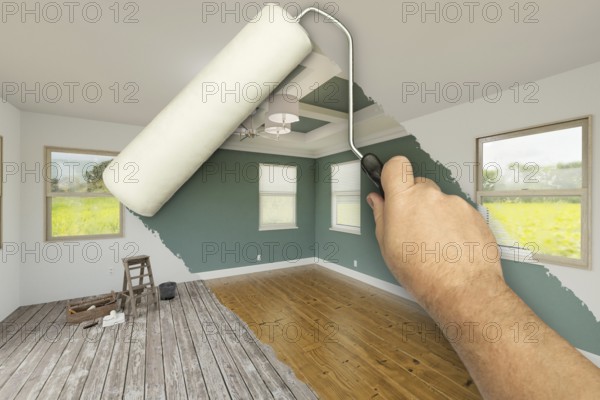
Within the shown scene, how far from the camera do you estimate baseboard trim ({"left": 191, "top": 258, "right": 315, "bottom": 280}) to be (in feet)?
13.6

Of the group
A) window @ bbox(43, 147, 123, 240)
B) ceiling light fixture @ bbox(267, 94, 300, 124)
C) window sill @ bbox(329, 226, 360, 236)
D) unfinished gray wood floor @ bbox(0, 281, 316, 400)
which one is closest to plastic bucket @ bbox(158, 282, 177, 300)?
unfinished gray wood floor @ bbox(0, 281, 316, 400)

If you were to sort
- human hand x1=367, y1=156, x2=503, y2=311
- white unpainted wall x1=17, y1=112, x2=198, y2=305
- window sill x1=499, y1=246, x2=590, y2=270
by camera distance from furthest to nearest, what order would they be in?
white unpainted wall x1=17, y1=112, x2=198, y2=305 → window sill x1=499, y1=246, x2=590, y2=270 → human hand x1=367, y1=156, x2=503, y2=311

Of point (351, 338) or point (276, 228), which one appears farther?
point (276, 228)

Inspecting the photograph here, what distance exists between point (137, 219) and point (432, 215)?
4.09 meters

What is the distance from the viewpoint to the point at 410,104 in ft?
6.81

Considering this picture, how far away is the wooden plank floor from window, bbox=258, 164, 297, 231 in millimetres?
1255

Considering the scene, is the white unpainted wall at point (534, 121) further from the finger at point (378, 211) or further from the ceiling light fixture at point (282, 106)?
the finger at point (378, 211)

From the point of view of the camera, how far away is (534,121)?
6.93ft

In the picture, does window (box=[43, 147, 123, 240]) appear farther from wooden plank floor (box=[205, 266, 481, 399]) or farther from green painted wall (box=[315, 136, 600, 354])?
green painted wall (box=[315, 136, 600, 354])

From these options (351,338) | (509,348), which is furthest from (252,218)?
(509,348)

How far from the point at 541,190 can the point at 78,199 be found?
5.17m

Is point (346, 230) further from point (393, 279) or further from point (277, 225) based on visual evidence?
point (277, 225)

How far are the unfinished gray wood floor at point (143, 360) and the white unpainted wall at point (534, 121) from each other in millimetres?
2250

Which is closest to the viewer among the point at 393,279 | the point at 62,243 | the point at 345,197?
the point at 62,243
